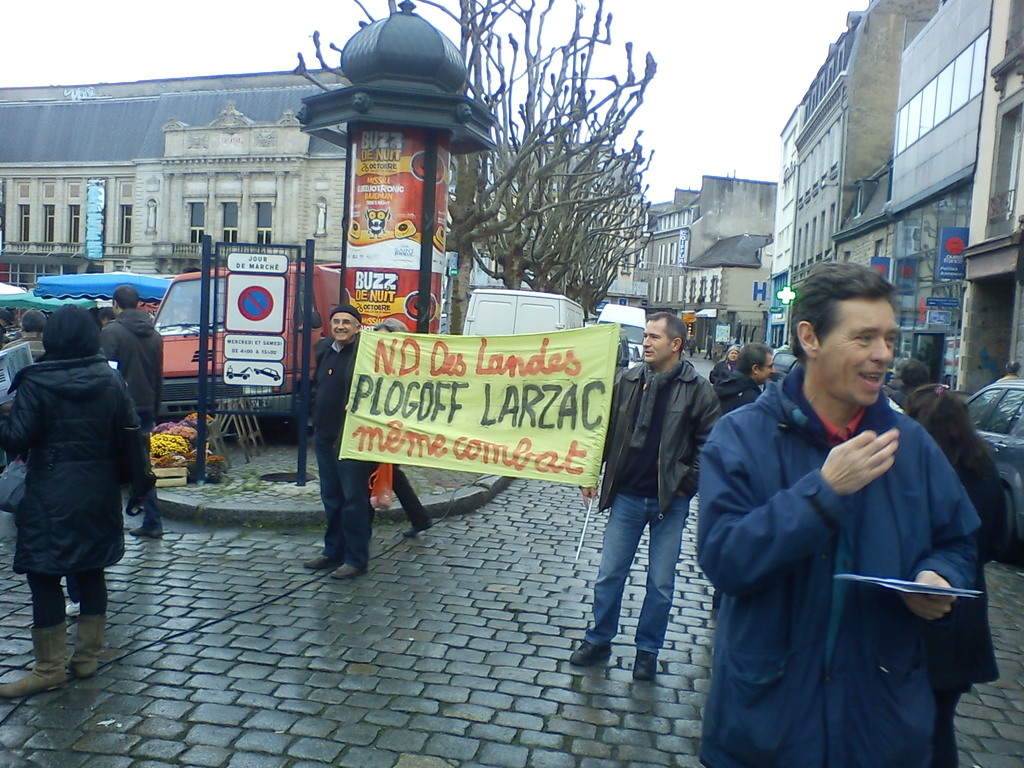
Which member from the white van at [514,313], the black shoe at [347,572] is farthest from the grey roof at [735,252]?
the black shoe at [347,572]

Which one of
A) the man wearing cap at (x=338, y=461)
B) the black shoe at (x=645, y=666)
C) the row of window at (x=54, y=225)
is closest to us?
the black shoe at (x=645, y=666)

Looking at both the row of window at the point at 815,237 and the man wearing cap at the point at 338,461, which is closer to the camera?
the man wearing cap at the point at 338,461

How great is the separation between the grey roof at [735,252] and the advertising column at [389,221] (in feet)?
225

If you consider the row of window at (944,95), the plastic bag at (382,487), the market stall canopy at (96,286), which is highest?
the row of window at (944,95)

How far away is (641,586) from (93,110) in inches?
2585

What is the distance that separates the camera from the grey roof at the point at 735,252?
3004 inches

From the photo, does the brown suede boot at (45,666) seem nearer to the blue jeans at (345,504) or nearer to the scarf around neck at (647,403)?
the blue jeans at (345,504)

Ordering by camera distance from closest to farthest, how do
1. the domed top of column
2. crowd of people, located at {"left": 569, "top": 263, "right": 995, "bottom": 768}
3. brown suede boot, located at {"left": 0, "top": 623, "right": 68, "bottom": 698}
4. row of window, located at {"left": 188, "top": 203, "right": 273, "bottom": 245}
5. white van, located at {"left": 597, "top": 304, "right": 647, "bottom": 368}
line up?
crowd of people, located at {"left": 569, "top": 263, "right": 995, "bottom": 768}, brown suede boot, located at {"left": 0, "top": 623, "right": 68, "bottom": 698}, the domed top of column, white van, located at {"left": 597, "top": 304, "right": 647, "bottom": 368}, row of window, located at {"left": 188, "top": 203, "right": 273, "bottom": 245}

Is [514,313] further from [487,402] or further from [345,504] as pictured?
[345,504]

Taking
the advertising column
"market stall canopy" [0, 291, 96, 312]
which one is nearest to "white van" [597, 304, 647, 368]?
"market stall canopy" [0, 291, 96, 312]

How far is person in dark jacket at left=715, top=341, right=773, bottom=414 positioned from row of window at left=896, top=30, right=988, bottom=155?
683 inches

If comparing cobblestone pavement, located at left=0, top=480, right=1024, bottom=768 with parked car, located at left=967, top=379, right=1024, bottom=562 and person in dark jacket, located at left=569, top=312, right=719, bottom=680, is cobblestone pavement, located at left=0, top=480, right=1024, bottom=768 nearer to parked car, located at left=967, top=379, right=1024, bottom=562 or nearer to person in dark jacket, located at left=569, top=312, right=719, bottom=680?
person in dark jacket, located at left=569, top=312, right=719, bottom=680

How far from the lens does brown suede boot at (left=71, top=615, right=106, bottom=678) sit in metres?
4.56

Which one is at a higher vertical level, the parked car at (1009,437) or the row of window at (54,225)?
the row of window at (54,225)
